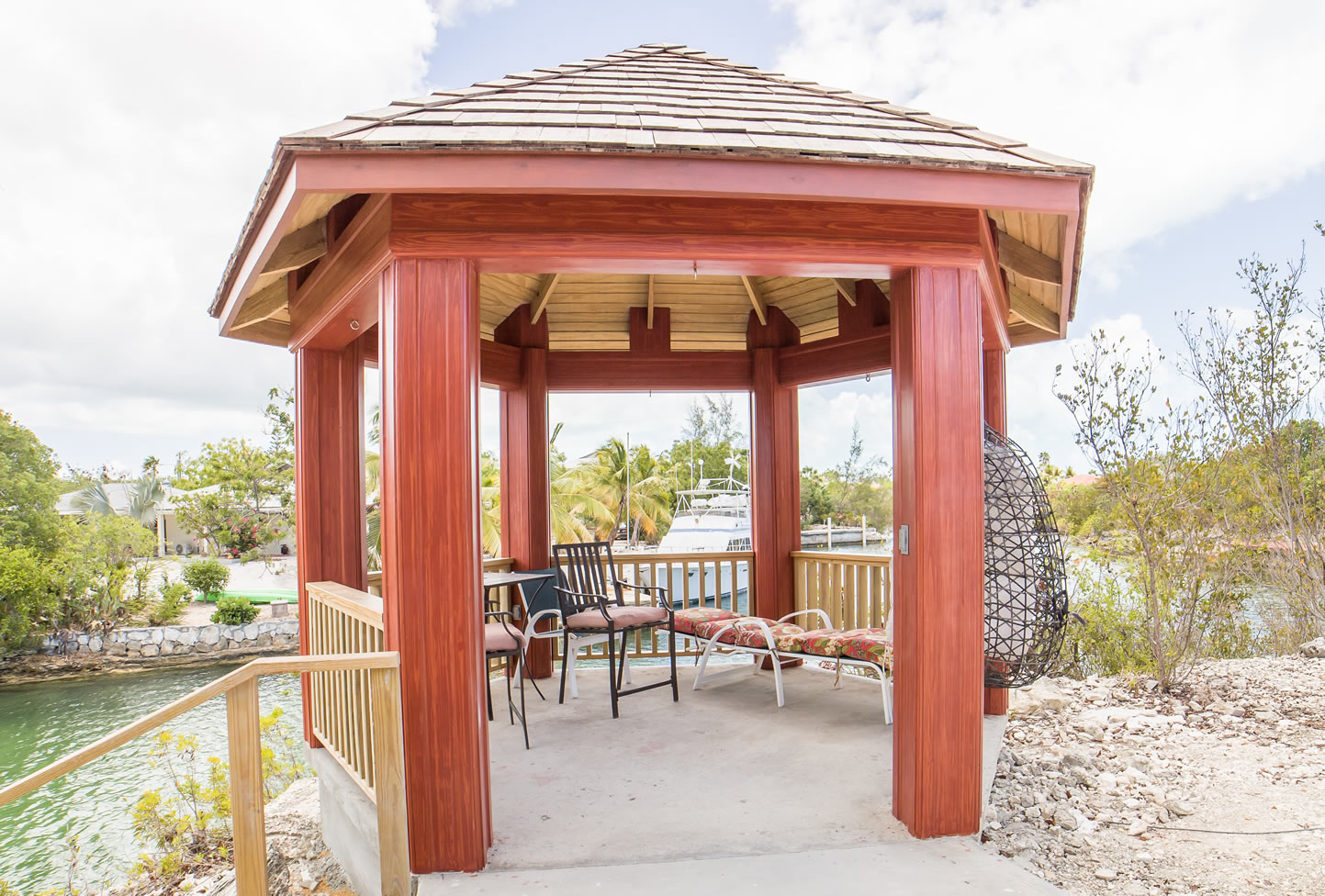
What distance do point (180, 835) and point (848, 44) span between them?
98.0 ft

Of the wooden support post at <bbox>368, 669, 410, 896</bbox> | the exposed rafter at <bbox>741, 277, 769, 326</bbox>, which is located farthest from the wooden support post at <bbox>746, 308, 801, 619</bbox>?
the wooden support post at <bbox>368, 669, 410, 896</bbox>

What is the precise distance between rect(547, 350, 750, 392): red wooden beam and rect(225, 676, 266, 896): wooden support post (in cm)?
405

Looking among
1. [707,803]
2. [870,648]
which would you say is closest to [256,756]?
[707,803]

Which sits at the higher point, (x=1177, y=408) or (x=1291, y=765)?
(x=1177, y=408)

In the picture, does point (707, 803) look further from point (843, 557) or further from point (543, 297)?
point (543, 297)

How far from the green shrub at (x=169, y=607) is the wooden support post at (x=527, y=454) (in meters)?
12.4

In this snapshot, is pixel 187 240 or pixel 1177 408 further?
pixel 187 240

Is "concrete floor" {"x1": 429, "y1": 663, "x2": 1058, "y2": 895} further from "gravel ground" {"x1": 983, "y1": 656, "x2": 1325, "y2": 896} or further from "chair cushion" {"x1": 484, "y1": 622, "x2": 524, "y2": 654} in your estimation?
"chair cushion" {"x1": 484, "y1": 622, "x2": 524, "y2": 654}

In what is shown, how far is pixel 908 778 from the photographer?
293 centimetres

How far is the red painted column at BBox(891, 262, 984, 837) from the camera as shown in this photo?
288 cm

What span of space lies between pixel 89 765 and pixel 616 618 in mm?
5149

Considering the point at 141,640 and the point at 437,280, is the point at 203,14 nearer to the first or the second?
the point at 141,640

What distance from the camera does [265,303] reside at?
4500mm

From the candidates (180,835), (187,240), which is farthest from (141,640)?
(187,240)
